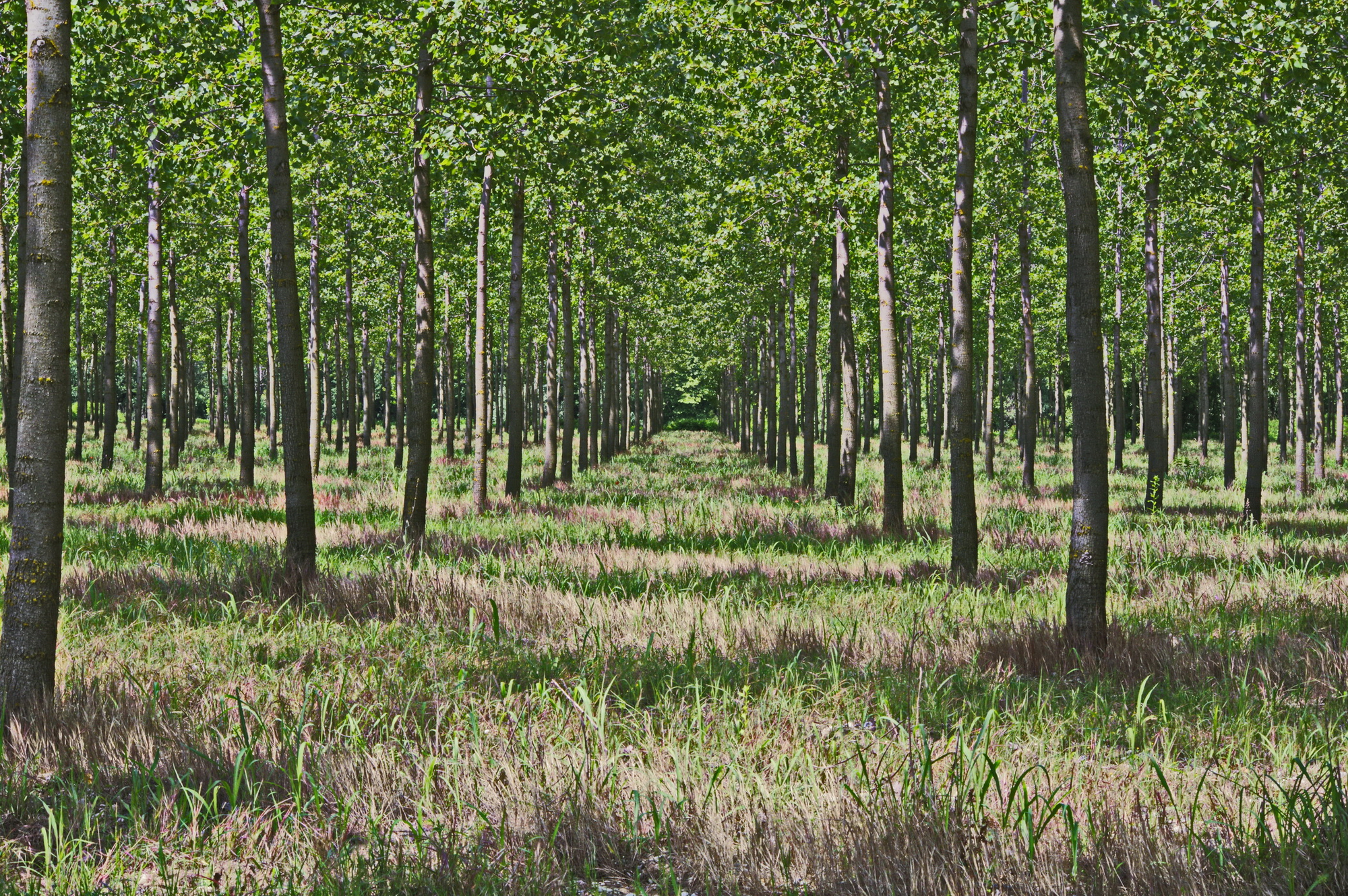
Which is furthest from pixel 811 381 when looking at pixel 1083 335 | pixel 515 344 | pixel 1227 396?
pixel 1083 335

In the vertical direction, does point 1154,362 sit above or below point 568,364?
below

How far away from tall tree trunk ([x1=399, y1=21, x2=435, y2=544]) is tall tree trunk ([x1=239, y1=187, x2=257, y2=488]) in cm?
626

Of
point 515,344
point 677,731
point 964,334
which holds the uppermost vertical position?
point 515,344

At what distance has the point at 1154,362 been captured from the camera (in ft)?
43.9

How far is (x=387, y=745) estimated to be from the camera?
3562 millimetres

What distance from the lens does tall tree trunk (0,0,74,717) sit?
12.1 feet

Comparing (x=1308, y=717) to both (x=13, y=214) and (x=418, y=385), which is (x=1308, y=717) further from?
(x=13, y=214)

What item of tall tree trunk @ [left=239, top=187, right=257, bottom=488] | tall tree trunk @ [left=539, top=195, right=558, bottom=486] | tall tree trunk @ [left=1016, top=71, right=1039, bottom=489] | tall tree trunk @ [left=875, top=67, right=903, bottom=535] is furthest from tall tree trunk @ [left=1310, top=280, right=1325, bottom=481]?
tall tree trunk @ [left=239, top=187, right=257, bottom=488]

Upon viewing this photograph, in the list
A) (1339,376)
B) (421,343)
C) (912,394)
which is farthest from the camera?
(912,394)

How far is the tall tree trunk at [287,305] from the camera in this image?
6.68m

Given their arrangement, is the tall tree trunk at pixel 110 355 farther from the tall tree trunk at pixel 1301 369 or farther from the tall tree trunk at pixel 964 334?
the tall tree trunk at pixel 1301 369

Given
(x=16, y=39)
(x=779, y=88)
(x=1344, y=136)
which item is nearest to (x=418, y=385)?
(x=16, y=39)

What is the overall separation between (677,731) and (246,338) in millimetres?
13676

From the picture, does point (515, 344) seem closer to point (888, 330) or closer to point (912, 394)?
point (888, 330)
